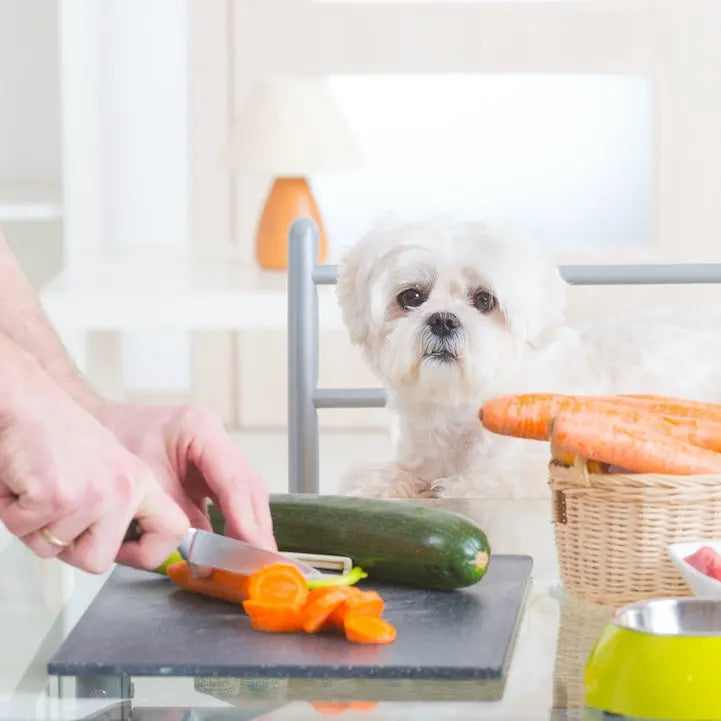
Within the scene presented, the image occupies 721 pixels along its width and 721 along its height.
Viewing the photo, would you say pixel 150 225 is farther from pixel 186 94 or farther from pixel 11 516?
pixel 11 516

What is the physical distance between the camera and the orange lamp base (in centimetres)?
376

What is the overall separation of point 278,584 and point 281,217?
9.06 ft

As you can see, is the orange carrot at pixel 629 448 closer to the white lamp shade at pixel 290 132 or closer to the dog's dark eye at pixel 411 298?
the dog's dark eye at pixel 411 298

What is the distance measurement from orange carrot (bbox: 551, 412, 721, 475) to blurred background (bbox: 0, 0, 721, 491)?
317cm

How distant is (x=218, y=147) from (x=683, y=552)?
3798 mm

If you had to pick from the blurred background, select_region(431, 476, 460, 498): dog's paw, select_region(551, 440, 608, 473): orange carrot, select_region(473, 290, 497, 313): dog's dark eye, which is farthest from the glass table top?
the blurred background

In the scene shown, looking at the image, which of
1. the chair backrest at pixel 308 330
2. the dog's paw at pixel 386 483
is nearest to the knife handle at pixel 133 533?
the dog's paw at pixel 386 483

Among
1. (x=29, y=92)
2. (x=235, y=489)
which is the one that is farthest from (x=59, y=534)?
(x=29, y=92)

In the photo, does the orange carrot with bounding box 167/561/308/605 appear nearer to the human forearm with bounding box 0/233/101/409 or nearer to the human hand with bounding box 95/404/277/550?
the human hand with bounding box 95/404/277/550

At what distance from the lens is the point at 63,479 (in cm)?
90

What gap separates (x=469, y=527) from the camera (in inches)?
47.3

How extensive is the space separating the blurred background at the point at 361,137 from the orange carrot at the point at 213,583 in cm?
310

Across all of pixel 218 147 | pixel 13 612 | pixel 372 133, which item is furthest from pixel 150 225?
pixel 13 612

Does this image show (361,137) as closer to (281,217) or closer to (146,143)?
(146,143)
